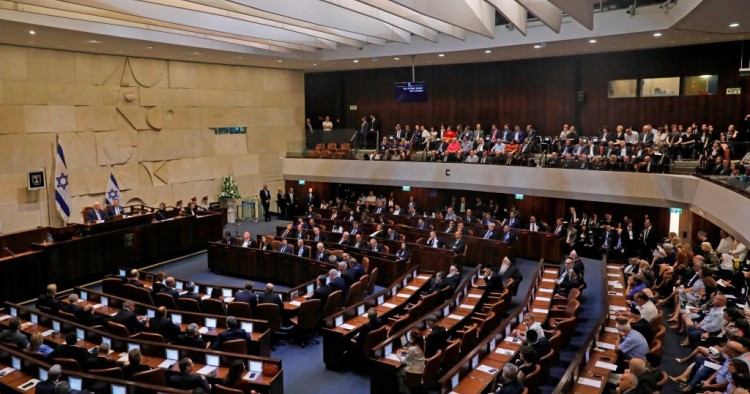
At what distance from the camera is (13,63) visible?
15.1 metres

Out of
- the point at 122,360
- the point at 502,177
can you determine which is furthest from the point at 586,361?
the point at 502,177

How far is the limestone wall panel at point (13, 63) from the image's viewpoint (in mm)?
14852

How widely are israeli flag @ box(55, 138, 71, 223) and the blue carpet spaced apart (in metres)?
14.2

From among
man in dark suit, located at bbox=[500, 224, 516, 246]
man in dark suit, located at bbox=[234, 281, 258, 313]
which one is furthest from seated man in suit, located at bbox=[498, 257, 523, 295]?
man in dark suit, located at bbox=[234, 281, 258, 313]

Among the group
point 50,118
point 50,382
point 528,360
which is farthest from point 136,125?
point 528,360

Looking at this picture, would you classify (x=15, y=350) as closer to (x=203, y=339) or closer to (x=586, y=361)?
(x=203, y=339)

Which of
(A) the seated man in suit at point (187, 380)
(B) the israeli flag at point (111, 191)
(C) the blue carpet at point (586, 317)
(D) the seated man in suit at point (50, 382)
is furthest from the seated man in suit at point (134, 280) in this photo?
(C) the blue carpet at point (586, 317)

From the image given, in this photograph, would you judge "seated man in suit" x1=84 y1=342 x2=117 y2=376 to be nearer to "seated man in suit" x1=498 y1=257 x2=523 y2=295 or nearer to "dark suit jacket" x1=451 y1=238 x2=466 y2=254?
"seated man in suit" x1=498 y1=257 x2=523 y2=295

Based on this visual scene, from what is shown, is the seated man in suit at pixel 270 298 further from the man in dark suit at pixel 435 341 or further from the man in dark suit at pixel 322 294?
the man in dark suit at pixel 435 341

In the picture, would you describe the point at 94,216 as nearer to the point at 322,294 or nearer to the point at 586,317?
the point at 322,294

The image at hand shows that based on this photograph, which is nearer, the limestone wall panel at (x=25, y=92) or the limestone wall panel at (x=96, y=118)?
the limestone wall panel at (x=25, y=92)

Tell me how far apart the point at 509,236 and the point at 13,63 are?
14.3m

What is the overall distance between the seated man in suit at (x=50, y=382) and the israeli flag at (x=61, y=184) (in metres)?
11.5

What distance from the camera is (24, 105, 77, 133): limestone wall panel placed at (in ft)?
51.2
